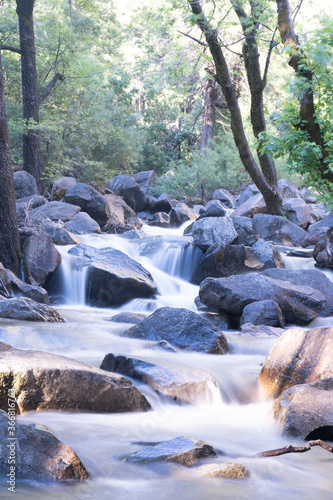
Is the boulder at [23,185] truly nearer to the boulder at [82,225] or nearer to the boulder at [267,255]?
the boulder at [82,225]

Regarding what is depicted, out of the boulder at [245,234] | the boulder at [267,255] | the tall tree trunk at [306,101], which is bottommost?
the boulder at [267,255]

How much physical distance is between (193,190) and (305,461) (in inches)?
742

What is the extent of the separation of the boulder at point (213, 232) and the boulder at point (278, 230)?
2141 millimetres

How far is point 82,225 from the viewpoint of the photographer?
1373cm

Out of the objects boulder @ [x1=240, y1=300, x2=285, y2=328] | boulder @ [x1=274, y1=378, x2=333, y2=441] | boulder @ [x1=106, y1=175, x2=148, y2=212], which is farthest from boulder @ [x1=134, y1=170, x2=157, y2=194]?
boulder @ [x1=274, y1=378, x2=333, y2=441]

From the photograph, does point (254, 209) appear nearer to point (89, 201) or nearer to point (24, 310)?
point (89, 201)

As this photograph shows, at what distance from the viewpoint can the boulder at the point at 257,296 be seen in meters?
8.20

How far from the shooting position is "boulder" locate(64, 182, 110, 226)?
14805 mm

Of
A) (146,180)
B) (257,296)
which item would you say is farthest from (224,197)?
(257,296)

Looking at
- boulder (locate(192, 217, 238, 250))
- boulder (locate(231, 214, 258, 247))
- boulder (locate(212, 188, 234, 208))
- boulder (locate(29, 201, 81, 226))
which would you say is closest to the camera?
boulder (locate(192, 217, 238, 250))

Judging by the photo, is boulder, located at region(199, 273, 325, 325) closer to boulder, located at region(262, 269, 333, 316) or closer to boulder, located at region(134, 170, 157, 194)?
boulder, located at region(262, 269, 333, 316)

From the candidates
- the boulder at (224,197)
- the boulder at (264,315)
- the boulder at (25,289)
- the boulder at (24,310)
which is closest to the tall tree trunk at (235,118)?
the boulder at (224,197)

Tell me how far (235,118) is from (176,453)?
11.2 meters

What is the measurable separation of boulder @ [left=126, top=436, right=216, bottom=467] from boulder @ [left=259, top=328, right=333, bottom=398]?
1.67 m
